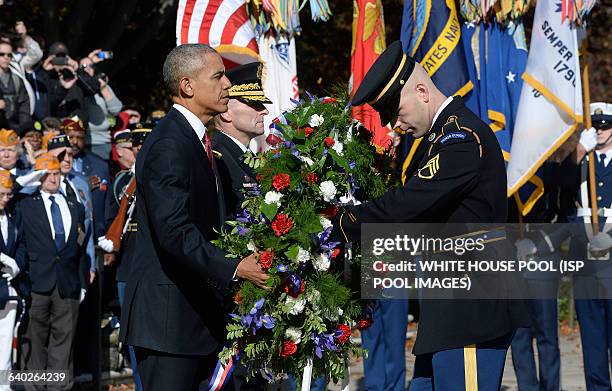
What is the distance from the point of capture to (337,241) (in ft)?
16.5

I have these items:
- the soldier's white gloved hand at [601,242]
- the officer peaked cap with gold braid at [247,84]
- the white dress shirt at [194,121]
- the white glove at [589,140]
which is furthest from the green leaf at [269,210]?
the white glove at [589,140]

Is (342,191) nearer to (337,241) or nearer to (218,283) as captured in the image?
(337,241)

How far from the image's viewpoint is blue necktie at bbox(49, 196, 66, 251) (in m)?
9.35

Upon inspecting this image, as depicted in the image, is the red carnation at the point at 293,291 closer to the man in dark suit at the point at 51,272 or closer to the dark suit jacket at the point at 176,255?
the dark suit jacket at the point at 176,255

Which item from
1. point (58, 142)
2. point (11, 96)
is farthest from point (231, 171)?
point (11, 96)

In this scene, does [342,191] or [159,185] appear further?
[342,191]

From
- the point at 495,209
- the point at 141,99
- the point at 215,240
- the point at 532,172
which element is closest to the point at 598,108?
the point at 532,172

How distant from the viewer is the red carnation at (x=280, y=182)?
16.1 feet

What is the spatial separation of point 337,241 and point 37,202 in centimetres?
488

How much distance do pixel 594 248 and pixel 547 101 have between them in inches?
50.1

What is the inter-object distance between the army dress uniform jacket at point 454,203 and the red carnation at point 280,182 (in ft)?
1.05

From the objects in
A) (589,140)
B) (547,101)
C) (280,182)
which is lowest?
(280,182)

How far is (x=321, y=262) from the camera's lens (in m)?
4.95

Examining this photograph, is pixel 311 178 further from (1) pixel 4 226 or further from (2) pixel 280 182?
(1) pixel 4 226
